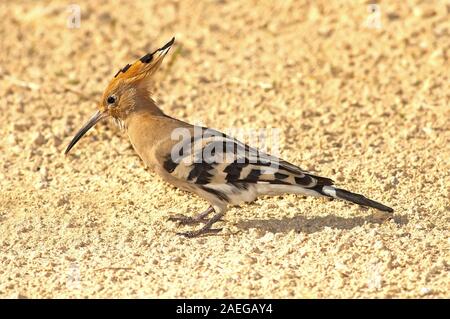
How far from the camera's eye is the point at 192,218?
5.62 m

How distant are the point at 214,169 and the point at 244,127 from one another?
1688 mm

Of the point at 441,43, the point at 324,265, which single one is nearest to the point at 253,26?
the point at 441,43

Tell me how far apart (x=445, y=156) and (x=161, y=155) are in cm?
208

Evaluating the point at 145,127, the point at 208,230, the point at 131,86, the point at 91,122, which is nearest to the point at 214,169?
the point at 208,230

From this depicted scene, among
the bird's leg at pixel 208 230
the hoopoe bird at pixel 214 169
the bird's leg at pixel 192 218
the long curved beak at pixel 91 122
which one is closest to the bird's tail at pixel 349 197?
the hoopoe bird at pixel 214 169

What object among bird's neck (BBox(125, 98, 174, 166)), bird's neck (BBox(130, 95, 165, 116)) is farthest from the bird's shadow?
bird's neck (BBox(130, 95, 165, 116))

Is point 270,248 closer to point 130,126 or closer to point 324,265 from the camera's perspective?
point 324,265

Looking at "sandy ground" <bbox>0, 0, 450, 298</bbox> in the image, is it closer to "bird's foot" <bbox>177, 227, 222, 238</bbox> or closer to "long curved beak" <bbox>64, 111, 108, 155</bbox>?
"bird's foot" <bbox>177, 227, 222, 238</bbox>

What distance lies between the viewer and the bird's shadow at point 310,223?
5410 millimetres

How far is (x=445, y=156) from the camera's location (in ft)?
20.9

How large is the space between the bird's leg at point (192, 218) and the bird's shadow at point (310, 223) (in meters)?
0.20

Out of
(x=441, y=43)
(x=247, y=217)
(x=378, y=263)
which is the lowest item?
(x=378, y=263)

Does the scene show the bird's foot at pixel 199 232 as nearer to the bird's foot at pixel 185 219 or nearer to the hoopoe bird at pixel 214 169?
the hoopoe bird at pixel 214 169

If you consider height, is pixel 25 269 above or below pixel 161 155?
below
